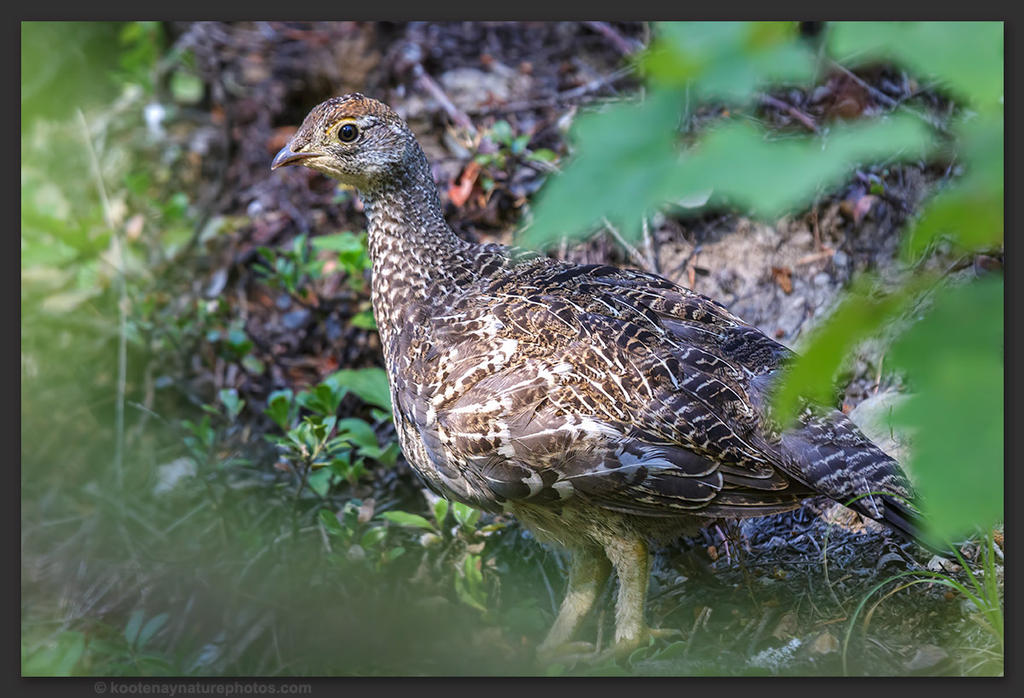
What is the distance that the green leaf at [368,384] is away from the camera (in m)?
3.91

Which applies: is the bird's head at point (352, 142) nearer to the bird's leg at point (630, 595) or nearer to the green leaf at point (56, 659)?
the bird's leg at point (630, 595)

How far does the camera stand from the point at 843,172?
100cm

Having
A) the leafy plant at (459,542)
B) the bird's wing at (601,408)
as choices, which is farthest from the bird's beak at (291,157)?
the leafy plant at (459,542)

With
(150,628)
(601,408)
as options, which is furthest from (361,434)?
(601,408)

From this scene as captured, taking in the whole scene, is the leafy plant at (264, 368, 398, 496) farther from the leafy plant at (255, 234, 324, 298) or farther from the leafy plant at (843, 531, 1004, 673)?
the leafy plant at (843, 531, 1004, 673)

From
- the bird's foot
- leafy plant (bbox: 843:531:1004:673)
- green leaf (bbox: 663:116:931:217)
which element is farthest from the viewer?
the bird's foot

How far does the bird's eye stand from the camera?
3.28 metres

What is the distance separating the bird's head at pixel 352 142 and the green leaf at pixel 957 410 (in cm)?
255

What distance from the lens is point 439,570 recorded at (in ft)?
12.4

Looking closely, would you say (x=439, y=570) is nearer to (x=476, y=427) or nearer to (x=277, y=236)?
(x=476, y=427)

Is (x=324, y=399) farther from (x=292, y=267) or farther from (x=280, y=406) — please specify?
(x=292, y=267)

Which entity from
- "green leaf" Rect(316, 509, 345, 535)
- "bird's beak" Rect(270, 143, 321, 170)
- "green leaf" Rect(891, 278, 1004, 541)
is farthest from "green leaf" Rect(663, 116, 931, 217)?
"green leaf" Rect(316, 509, 345, 535)

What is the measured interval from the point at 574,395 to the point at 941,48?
1902 millimetres

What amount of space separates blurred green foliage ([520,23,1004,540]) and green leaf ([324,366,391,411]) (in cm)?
293
